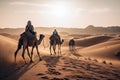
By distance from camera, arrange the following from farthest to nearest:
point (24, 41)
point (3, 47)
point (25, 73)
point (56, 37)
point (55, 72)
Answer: point (56, 37) < point (3, 47) < point (24, 41) < point (55, 72) < point (25, 73)

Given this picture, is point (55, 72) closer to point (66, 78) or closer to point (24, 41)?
point (66, 78)

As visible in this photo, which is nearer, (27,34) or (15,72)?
(15,72)

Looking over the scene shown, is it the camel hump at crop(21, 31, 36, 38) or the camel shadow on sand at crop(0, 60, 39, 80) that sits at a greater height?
the camel hump at crop(21, 31, 36, 38)

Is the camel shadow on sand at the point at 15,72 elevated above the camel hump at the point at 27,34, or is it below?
below

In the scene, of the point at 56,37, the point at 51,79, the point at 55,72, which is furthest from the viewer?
the point at 56,37

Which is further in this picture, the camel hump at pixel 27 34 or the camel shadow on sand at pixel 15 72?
the camel hump at pixel 27 34

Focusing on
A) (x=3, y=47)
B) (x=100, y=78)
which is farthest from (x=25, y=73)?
(x=3, y=47)

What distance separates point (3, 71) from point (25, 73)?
194 cm

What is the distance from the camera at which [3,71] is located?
11297 millimetres

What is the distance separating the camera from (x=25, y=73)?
992 cm

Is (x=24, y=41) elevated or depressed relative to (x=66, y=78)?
elevated

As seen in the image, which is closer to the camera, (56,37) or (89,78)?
(89,78)

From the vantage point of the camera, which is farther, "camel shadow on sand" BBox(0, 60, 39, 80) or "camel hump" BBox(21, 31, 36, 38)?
"camel hump" BBox(21, 31, 36, 38)

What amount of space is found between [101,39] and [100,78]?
144 feet
